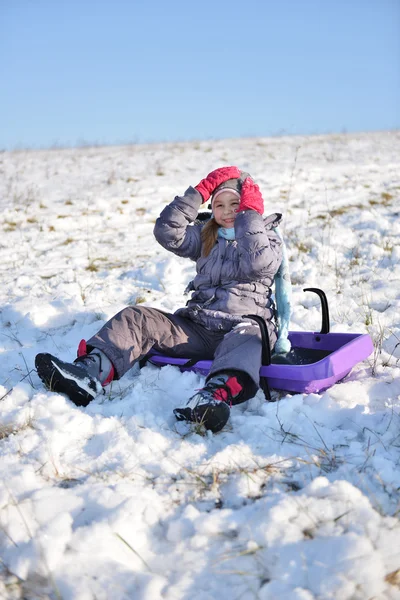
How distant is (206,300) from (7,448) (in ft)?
5.00

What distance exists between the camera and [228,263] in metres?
3.29

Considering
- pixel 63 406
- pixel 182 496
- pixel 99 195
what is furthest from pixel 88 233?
pixel 182 496

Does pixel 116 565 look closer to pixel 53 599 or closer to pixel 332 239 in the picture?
pixel 53 599

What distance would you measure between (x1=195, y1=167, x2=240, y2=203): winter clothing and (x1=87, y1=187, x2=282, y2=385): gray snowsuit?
43 mm

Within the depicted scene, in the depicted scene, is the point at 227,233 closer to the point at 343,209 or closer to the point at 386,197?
the point at 343,209

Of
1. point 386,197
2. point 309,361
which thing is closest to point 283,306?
point 309,361

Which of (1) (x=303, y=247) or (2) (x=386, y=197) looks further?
(2) (x=386, y=197)

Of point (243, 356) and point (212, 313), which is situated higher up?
point (212, 313)

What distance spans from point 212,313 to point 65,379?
3.26 feet

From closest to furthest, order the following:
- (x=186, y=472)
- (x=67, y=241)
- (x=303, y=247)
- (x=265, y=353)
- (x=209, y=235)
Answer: (x=186, y=472)
(x=265, y=353)
(x=209, y=235)
(x=303, y=247)
(x=67, y=241)

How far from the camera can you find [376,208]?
6832 millimetres

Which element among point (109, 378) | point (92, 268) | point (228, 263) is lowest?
point (109, 378)

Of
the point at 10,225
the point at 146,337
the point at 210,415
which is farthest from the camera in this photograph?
the point at 10,225

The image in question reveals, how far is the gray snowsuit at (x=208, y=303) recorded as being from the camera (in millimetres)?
3045
